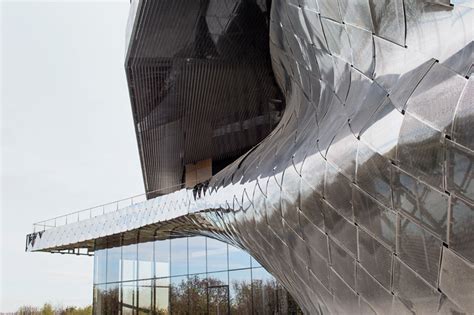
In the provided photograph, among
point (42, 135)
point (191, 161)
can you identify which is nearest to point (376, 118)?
point (191, 161)

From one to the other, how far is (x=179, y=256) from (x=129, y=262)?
349 cm

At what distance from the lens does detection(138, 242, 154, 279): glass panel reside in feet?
80.0

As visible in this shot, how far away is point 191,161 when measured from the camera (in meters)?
24.7

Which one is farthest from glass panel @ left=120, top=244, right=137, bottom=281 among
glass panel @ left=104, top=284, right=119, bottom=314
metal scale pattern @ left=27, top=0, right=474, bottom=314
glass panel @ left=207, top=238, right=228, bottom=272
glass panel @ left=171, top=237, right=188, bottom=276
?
metal scale pattern @ left=27, top=0, right=474, bottom=314

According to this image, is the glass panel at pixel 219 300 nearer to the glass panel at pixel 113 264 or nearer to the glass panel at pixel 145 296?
the glass panel at pixel 145 296

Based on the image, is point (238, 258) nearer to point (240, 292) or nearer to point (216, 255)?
point (240, 292)

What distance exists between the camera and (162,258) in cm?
2395

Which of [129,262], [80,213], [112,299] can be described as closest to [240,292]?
[129,262]

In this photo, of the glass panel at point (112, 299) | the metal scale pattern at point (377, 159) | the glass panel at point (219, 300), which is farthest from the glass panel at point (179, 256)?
the metal scale pattern at point (377, 159)

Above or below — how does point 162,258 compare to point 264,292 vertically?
above

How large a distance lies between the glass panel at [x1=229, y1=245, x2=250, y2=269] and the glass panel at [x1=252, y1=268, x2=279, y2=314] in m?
0.55

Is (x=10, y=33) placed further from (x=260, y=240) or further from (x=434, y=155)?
(x=434, y=155)

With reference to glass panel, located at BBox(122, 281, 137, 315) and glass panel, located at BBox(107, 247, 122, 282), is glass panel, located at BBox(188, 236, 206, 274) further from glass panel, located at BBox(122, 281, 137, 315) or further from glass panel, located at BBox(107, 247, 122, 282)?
glass panel, located at BBox(107, 247, 122, 282)

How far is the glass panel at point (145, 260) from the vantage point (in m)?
Result: 24.4
